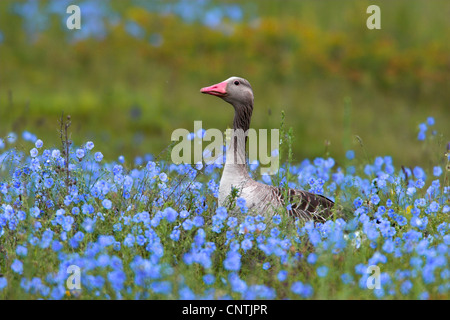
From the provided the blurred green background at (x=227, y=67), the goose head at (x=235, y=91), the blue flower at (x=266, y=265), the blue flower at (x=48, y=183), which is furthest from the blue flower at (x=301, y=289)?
the blurred green background at (x=227, y=67)

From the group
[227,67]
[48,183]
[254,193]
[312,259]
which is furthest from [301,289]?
[227,67]

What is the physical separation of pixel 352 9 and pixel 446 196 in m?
9.80

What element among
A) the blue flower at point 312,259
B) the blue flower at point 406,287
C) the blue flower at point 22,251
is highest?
the blue flower at point 22,251

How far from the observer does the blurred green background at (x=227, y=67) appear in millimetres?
11156

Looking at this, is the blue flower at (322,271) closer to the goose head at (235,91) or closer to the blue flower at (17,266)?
the blue flower at (17,266)

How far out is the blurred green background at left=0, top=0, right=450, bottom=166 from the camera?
11.2 m

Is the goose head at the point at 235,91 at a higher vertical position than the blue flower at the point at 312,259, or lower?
higher

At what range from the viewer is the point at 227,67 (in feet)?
42.3

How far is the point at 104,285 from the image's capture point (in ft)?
12.5

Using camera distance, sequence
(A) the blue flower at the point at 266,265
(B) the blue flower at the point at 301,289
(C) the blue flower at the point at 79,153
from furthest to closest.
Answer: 1. (C) the blue flower at the point at 79,153
2. (A) the blue flower at the point at 266,265
3. (B) the blue flower at the point at 301,289

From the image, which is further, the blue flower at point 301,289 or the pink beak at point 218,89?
the pink beak at point 218,89

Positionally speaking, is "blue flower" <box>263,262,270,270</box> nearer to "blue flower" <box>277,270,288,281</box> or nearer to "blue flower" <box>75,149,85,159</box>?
"blue flower" <box>277,270,288,281</box>

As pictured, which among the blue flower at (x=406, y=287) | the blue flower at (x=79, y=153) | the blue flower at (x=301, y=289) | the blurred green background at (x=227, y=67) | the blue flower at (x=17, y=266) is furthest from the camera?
the blurred green background at (x=227, y=67)

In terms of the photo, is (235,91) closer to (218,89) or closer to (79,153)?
(218,89)
